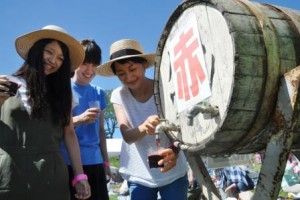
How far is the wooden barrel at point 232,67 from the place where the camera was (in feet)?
5.18

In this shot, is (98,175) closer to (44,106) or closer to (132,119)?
(132,119)

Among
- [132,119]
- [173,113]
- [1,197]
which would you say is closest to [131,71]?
[132,119]

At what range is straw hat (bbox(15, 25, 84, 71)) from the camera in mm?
2637

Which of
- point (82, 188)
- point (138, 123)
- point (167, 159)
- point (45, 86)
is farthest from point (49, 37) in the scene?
point (167, 159)

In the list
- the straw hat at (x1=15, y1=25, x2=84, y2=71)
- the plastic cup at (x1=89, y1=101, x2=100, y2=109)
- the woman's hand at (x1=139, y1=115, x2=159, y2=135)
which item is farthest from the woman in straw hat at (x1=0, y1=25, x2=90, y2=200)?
the woman's hand at (x1=139, y1=115, x2=159, y2=135)

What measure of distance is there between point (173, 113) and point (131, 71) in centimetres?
74

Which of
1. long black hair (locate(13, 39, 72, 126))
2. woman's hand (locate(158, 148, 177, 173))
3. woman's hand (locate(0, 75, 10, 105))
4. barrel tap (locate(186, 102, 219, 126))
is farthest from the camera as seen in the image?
long black hair (locate(13, 39, 72, 126))

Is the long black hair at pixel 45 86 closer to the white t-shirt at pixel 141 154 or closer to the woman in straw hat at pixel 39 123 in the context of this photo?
the woman in straw hat at pixel 39 123

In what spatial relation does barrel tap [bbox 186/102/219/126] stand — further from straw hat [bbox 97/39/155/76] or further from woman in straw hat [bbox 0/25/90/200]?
straw hat [bbox 97/39/155/76]

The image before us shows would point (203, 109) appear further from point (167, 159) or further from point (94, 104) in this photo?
point (94, 104)

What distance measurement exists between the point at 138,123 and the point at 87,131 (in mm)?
588

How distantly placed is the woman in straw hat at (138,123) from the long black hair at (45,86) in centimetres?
39

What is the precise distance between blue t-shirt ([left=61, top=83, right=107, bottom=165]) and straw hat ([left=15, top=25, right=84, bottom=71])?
1.69 ft

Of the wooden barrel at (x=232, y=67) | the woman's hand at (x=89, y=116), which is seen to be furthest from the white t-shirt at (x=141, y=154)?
the wooden barrel at (x=232, y=67)
